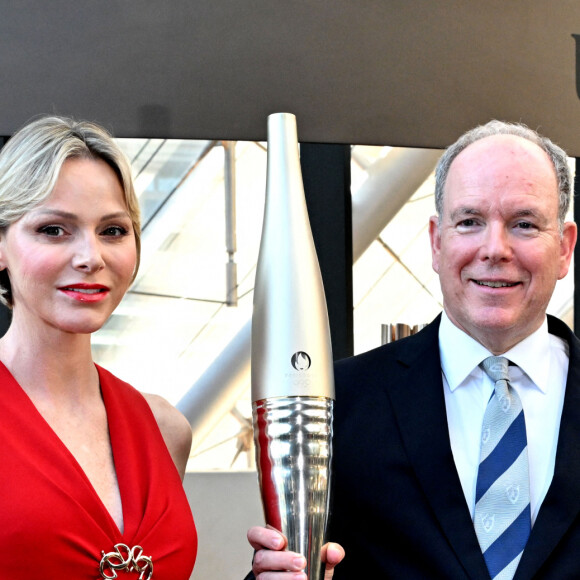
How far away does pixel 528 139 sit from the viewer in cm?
167

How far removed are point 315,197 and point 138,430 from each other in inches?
30.6

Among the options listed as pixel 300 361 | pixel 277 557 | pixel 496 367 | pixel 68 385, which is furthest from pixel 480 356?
pixel 68 385

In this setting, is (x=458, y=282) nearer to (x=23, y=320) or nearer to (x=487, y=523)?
(x=487, y=523)

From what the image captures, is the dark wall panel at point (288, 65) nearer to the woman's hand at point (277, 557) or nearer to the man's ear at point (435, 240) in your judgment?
the man's ear at point (435, 240)

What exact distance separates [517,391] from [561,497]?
202 mm

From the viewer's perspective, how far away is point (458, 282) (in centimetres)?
160

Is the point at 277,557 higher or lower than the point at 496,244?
lower

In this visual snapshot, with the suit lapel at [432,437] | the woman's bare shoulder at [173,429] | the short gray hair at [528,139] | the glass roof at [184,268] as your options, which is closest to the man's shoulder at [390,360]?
the suit lapel at [432,437]

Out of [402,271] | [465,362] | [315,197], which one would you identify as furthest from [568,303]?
[465,362]

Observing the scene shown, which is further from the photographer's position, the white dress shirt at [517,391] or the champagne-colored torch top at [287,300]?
the white dress shirt at [517,391]

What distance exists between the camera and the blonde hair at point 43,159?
1.50m

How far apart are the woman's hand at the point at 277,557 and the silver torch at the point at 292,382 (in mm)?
19

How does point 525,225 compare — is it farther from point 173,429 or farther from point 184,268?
point 184,268

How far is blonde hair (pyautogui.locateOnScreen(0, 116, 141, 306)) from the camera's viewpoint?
1.50 metres
